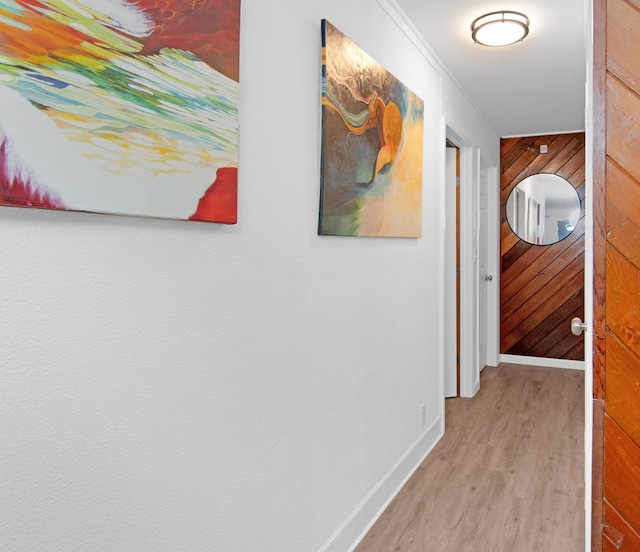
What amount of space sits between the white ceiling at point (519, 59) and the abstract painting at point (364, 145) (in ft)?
1.43

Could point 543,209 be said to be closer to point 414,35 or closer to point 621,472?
point 414,35

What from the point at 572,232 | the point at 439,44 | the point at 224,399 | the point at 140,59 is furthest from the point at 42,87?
the point at 572,232

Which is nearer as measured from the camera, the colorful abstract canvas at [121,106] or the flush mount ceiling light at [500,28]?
the colorful abstract canvas at [121,106]

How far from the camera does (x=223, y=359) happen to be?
146cm

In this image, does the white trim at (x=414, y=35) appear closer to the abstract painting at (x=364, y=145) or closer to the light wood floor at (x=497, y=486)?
the abstract painting at (x=364, y=145)

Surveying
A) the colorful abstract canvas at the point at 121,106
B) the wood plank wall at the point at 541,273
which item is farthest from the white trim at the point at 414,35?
the wood plank wall at the point at 541,273

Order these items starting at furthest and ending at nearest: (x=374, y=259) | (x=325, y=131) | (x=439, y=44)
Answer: (x=439, y=44), (x=374, y=259), (x=325, y=131)

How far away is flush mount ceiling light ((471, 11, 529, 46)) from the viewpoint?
269cm

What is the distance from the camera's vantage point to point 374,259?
2.43 m

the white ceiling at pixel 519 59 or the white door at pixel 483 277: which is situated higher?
the white ceiling at pixel 519 59

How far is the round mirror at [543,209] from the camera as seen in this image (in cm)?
528

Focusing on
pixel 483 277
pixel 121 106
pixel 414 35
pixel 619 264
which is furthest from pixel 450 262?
pixel 121 106

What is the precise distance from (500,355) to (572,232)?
56.4 inches

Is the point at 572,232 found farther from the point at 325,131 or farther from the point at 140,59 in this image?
the point at 140,59
